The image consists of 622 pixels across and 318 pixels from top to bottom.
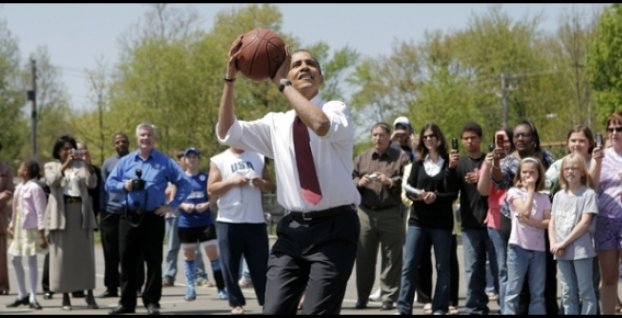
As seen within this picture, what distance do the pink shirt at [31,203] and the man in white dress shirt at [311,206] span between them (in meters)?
8.14

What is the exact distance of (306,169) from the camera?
7.73 m

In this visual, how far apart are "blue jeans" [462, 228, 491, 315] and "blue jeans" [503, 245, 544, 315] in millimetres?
1306

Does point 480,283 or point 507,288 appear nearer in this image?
point 507,288

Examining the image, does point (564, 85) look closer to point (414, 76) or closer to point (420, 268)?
point (414, 76)

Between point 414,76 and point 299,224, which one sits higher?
point 414,76

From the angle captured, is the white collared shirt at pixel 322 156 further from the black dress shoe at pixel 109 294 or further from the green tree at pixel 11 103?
the green tree at pixel 11 103

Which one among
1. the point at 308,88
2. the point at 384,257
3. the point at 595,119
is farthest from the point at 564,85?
the point at 308,88

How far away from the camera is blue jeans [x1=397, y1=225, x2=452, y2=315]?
13.5 m

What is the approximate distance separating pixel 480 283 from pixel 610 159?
6.93 ft

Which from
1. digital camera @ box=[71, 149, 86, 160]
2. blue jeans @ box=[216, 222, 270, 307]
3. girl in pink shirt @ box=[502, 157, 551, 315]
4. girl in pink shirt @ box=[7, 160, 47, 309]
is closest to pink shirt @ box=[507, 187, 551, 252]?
girl in pink shirt @ box=[502, 157, 551, 315]

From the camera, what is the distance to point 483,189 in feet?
42.6

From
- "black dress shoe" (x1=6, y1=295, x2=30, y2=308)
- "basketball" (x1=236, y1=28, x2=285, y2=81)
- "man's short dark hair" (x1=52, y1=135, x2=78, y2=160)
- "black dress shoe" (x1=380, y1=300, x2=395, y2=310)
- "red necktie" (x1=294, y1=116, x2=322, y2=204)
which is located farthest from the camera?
"black dress shoe" (x1=6, y1=295, x2=30, y2=308)

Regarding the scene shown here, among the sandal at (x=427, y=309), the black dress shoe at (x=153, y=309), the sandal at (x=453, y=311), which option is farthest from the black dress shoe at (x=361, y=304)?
the black dress shoe at (x=153, y=309)

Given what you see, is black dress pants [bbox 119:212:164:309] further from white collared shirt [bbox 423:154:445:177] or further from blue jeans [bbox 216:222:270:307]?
white collared shirt [bbox 423:154:445:177]
